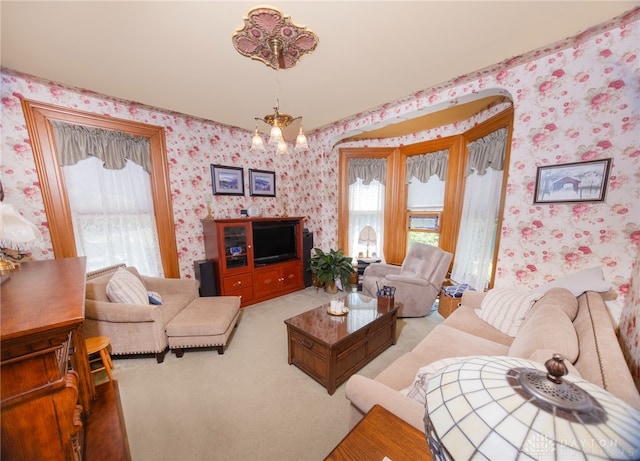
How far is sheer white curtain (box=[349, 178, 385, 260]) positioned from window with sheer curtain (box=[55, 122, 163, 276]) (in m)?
2.96

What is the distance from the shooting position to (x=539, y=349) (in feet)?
3.10

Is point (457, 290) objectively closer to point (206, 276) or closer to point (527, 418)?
point (527, 418)

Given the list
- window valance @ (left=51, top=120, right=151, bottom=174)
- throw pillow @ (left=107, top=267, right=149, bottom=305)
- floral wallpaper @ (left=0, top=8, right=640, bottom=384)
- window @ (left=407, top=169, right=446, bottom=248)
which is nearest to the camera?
floral wallpaper @ (left=0, top=8, right=640, bottom=384)

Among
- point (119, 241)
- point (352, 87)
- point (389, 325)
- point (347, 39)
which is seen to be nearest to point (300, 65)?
point (347, 39)

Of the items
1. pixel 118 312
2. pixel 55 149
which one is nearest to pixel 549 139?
pixel 118 312

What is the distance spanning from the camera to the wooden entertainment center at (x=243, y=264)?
9.88 feet

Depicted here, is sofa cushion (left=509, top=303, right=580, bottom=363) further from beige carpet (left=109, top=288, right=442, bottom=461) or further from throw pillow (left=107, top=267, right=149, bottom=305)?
throw pillow (left=107, top=267, right=149, bottom=305)

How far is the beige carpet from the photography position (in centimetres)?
133

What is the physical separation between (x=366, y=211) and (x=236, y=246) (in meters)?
2.24

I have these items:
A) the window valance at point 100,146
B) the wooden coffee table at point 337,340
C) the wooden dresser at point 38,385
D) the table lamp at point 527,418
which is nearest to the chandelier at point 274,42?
the wooden dresser at point 38,385

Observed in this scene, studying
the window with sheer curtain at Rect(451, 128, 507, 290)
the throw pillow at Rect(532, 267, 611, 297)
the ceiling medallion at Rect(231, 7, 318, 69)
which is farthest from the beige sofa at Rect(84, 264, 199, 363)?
the window with sheer curtain at Rect(451, 128, 507, 290)

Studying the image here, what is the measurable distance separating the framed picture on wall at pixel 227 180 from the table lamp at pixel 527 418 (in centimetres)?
352

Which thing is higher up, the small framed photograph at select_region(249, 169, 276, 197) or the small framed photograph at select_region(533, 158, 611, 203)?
the small framed photograph at select_region(249, 169, 276, 197)

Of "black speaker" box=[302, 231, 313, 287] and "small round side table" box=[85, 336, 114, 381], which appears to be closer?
"small round side table" box=[85, 336, 114, 381]
